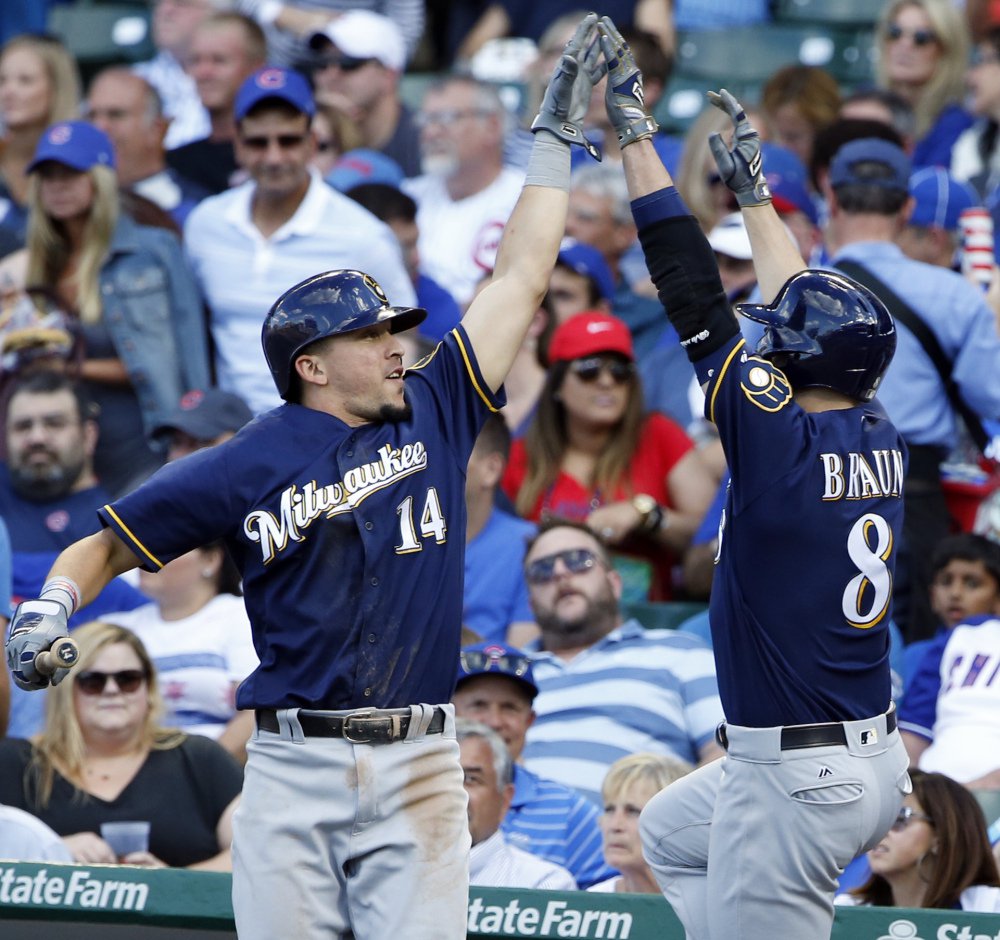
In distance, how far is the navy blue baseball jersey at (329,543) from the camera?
4125 mm

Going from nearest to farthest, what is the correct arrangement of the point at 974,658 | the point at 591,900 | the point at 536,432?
the point at 591,900
the point at 974,658
the point at 536,432

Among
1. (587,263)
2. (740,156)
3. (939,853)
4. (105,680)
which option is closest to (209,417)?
(105,680)

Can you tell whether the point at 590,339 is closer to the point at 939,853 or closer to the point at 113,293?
the point at 113,293

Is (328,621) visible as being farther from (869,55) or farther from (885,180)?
(869,55)

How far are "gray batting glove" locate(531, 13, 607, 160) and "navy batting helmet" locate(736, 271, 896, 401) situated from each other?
0.63 meters

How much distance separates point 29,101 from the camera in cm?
973

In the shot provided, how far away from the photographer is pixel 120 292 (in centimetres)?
814

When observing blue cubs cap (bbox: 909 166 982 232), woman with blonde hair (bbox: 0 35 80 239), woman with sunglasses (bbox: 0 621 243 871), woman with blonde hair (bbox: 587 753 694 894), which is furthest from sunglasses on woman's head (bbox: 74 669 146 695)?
woman with blonde hair (bbox: 0 35 80 239)

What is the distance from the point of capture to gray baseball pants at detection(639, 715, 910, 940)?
4.21 meters

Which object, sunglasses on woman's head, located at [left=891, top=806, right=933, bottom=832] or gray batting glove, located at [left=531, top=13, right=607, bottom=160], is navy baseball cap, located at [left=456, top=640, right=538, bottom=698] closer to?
sunglasses on woman's head, located at [left=891, top=806, right=933, bottom=832]

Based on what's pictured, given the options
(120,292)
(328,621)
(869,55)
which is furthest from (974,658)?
(869,55)

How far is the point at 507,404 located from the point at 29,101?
3535 millimetres

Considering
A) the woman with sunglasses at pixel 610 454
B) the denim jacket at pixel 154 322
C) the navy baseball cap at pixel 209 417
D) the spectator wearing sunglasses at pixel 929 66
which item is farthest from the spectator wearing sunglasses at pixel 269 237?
the spectator wearing sunglasses at pixel 929 66

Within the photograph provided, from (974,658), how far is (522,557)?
1.76 metres
